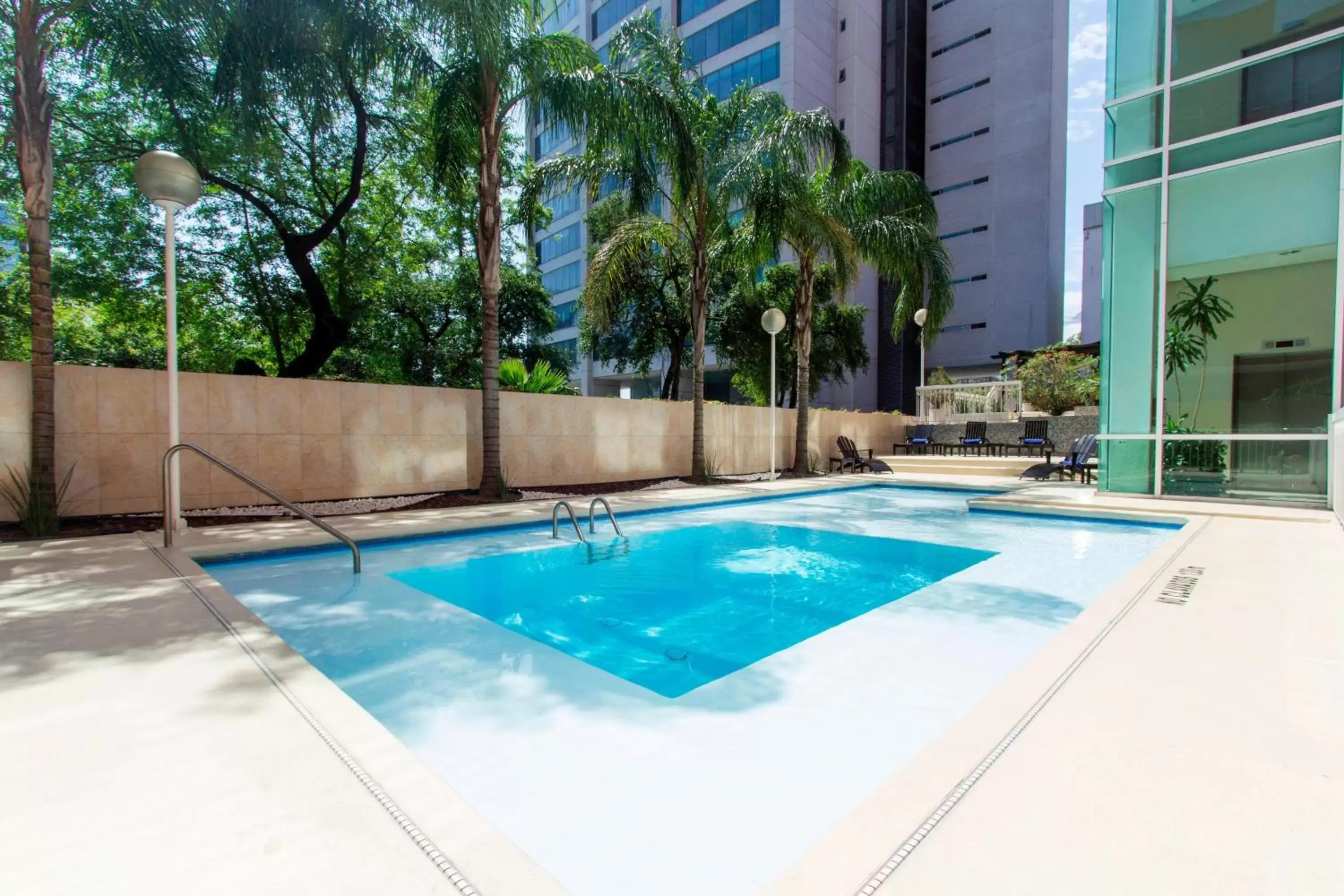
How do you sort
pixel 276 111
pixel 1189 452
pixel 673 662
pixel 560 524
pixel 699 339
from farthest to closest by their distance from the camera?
pixel 699 339
pixel 276 111
pixel 1189 452
pixel 560 524
pixel 673 662

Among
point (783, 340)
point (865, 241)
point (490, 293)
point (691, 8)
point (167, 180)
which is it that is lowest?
point (490, 293)

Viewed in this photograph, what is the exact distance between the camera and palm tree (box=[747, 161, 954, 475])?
12492mm

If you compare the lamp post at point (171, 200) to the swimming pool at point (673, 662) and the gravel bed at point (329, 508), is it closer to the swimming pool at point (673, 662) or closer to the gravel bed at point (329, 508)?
the swimming pool at point (673, 662)

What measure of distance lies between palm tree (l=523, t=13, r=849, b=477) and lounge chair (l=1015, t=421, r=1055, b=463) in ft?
31.2

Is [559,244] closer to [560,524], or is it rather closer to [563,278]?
[563,278]

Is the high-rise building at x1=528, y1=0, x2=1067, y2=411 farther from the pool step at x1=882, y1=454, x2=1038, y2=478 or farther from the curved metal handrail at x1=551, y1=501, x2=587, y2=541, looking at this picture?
the curved metal handrail at x1=551, y1=501, x2=587, y2=541

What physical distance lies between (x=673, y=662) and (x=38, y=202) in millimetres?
8070

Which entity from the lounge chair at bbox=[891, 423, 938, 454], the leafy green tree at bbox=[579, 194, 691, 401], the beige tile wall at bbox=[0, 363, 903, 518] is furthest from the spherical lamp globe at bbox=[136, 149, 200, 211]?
the lounge chair at bbox=[891, 423, 938, 454]

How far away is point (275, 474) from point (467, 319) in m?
12.3

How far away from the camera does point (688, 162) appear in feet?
→ 35.4

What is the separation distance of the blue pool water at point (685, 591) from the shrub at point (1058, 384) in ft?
44.9

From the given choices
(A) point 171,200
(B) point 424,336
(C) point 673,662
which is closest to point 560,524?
(C) point 673,662

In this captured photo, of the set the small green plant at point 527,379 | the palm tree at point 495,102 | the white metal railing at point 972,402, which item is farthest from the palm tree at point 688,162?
the white metal railing at point 972,402

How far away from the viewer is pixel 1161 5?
30.3ft
